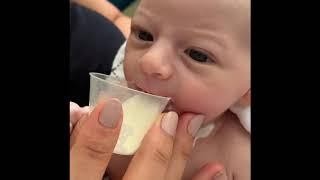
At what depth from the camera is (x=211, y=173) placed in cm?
75

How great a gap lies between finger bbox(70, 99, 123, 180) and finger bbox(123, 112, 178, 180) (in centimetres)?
10

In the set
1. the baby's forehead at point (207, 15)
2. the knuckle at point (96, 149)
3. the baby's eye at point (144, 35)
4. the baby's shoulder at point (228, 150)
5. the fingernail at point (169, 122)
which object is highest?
the baby's forehead at point (207, 15)

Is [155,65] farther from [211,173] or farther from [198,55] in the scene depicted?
[211,173]

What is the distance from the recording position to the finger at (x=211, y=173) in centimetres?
75

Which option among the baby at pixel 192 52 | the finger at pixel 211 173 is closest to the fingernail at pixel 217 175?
the finger at pixel 211 173

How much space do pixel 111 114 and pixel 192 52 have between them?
0.21 meters

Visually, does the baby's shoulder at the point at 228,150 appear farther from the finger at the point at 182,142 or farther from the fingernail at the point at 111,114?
the fingernail at the point at 111,114

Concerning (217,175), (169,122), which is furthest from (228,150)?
(169,122)

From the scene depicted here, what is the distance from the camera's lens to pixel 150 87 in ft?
2.23

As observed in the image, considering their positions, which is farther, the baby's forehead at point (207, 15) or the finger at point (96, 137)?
the baby's forehead at point (207, 15)

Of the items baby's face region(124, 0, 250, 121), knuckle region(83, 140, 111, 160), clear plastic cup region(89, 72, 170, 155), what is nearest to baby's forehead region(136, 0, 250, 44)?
baby's face region(124, 0, 250, 121)

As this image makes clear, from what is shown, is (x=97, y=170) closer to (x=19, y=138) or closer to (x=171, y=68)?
(x=171, y=68)

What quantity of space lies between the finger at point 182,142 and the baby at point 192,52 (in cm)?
2
